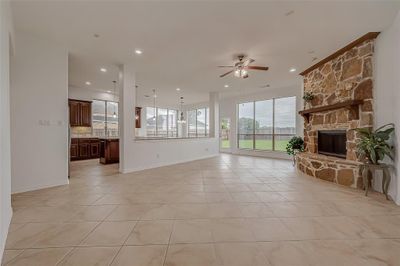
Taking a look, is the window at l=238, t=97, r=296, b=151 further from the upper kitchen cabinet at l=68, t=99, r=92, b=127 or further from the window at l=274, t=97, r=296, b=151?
the upper kitchen cabinet at l=68, t=99, r=92, b=127

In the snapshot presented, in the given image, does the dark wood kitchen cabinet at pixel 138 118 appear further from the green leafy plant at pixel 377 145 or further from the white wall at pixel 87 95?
the green leafy plant at pixel 377 145

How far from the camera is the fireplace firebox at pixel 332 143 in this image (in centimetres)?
460

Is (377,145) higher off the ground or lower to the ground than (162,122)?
lower

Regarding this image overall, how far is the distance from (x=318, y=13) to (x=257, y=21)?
955mm

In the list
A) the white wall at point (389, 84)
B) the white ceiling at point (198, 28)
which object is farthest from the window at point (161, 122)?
the white wall at point (389, 84)

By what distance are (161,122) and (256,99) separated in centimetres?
648

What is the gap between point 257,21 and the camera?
127 inches

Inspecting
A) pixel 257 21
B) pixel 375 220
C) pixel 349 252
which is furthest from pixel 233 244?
pixel 257 21

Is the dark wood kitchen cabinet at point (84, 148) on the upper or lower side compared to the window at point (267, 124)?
lower

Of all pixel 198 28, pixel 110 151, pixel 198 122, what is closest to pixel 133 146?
pixel 110 151

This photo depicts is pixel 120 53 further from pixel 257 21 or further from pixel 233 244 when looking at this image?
pixel 233 244

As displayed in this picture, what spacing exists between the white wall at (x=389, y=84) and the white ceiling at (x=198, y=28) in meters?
0.32

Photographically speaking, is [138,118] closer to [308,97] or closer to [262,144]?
[262,144]

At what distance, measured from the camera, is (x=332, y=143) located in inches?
196
